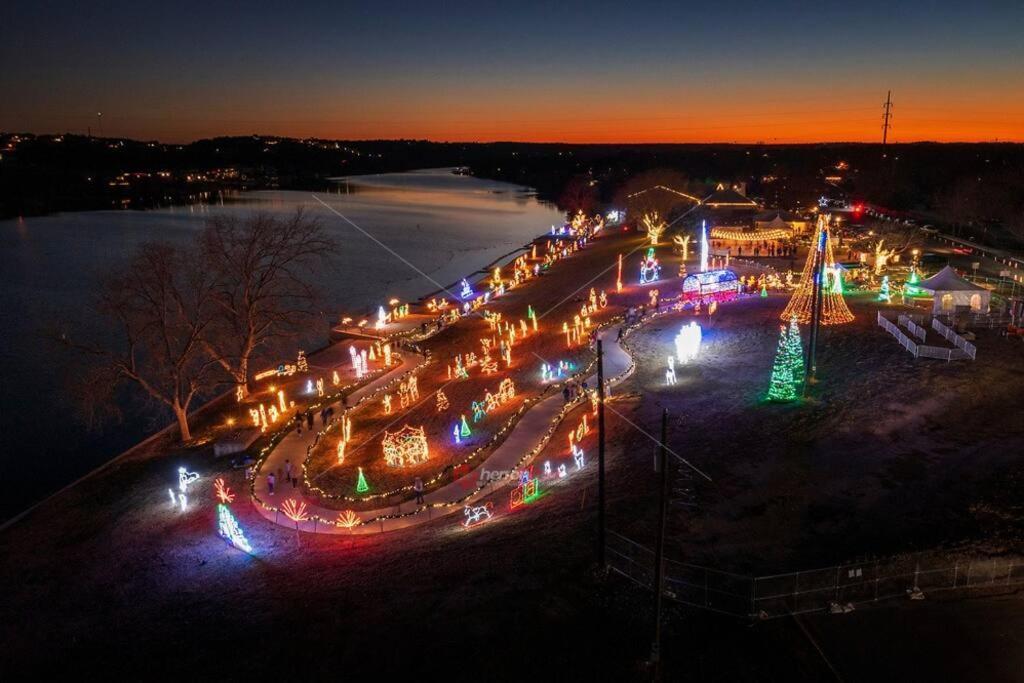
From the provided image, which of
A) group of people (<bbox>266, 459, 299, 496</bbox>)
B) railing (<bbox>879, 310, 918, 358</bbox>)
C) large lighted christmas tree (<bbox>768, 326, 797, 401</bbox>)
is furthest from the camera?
railing (<bbox>879, 310, 918, 358</bbox>)

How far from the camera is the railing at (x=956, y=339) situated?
88.1ft

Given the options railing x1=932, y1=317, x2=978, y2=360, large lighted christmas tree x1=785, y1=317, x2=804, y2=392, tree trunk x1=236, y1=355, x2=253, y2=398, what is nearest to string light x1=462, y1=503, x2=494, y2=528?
large lighted christmas tree x1=785, y1=317, x2=804, y2=392

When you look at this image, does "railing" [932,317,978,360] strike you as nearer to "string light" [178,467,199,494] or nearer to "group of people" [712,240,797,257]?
"group of people" [712,240,797,257]

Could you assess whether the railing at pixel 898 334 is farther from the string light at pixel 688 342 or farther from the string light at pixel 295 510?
the string light at pixel 295 510

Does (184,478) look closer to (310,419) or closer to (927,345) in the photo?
(310,419)

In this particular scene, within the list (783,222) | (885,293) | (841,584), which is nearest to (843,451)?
(841,584)

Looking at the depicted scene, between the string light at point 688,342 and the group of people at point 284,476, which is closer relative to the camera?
the group of people at point 284,476

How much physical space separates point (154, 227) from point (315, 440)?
302ft

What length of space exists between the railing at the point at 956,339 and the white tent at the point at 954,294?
2.94 metres

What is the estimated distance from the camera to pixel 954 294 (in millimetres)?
33344

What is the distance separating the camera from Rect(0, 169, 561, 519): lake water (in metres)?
31.0

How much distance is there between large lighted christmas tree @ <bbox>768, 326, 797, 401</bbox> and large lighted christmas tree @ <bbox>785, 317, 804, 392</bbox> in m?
0.12

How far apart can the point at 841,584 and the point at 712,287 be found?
30.5 meters

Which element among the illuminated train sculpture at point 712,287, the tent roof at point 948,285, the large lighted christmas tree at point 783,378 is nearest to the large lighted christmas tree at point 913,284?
the tent roof at point 948,285
